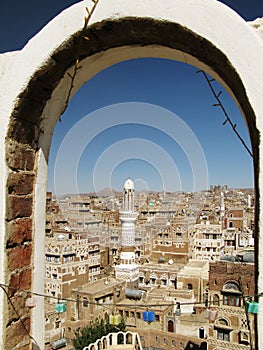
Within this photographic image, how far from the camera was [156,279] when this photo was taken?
19578 millimetres

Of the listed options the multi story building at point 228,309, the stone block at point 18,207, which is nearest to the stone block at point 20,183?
the stone block at point 18,207

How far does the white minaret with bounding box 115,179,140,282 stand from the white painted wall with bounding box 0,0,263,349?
701 inches

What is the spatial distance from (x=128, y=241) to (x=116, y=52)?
67.8 ft

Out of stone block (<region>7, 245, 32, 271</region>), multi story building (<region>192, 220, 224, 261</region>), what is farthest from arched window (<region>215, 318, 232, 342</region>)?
multi story building (<region>192, 220, 224, 261</region>)

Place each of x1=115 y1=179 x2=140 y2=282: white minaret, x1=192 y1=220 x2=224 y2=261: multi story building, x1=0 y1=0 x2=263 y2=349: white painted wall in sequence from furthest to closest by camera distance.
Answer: x1=192 y1=220 x2=224 y2=261: multi story building, x1=115 y1=179 x2=140 y2=282: white minaret, x1=0 y1=0 x2=263 y2=349: white painted wall

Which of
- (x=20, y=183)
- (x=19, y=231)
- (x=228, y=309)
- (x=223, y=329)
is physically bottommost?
(x=223, y=329)

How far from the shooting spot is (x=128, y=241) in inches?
846

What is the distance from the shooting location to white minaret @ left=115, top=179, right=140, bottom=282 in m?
19.4

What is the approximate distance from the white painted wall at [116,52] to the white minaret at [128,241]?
17802mm

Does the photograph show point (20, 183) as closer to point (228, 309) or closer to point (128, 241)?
point (228, 309)

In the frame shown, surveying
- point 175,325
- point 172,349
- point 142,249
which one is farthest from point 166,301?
point 142,249

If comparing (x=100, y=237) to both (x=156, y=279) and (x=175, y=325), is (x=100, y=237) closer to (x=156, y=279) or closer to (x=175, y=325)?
(x=156, y=279)

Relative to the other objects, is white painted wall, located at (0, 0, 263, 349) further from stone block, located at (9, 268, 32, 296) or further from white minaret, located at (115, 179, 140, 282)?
white minaret, located at (115, 179, 140, 282)

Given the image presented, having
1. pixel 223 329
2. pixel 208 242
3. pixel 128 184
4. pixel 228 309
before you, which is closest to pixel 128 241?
pixel 128 184
